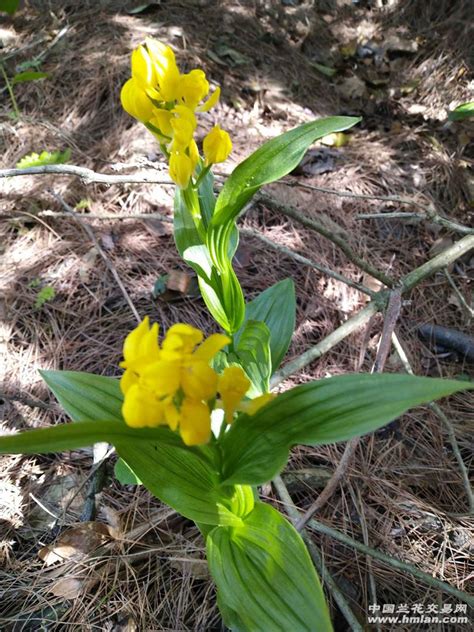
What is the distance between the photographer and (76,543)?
141 centimetres

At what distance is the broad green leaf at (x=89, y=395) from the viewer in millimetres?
1095

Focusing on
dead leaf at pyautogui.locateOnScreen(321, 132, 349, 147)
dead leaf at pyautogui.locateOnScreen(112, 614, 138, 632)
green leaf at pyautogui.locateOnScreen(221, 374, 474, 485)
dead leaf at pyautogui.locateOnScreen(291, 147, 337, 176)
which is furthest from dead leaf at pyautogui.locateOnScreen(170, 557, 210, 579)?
dead leaf at pyautogui.locateOnScreen(321, 132, 349, 147)

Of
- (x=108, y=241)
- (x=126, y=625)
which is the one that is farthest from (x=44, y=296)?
(x=126, y=625)

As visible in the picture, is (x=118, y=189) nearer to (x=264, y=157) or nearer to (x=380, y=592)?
(x=264, y=157)

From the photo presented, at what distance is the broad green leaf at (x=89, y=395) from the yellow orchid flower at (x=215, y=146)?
1.99 feet

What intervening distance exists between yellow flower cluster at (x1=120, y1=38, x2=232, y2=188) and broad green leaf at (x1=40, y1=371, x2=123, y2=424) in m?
0.53

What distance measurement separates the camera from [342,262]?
2.23 meters

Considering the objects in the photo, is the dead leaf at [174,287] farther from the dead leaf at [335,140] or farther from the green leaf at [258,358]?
the dead leaf at [335,140]

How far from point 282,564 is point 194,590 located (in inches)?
18.6

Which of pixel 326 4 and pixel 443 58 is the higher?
pixel 326 4

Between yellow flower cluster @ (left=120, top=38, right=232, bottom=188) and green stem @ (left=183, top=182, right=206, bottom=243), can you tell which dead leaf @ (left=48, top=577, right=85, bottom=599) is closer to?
green stem @ (left=183, top=182, right=206, bottom=243)

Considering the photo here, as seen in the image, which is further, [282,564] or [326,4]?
[326,4]

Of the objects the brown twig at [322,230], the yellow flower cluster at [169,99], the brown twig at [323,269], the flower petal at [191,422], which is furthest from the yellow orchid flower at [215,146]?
the flower petal at [191,422]

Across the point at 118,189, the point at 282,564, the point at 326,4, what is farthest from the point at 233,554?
the point at 326,4
